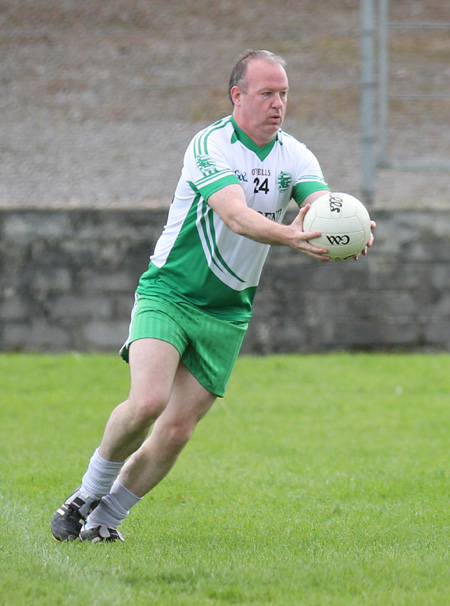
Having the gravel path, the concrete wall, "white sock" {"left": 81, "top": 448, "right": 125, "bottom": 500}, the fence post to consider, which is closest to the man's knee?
"white sock" {"left": 81, "top": 448, "right": 125, "bottom": 500}

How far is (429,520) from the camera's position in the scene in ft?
18.4

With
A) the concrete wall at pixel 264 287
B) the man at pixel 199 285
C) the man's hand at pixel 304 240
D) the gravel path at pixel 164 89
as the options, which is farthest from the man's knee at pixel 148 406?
the gravel path at pixel 164 89

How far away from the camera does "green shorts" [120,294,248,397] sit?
16.9 ft

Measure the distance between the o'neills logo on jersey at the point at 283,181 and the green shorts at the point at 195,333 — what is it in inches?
31.6

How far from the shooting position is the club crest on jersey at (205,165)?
16.5 feet

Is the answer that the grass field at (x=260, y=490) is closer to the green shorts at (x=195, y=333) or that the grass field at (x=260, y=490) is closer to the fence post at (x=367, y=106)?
the green shorts at (x=195, y=333)

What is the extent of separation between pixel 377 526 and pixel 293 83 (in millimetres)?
8416

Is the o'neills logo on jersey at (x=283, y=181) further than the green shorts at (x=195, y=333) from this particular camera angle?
Yes

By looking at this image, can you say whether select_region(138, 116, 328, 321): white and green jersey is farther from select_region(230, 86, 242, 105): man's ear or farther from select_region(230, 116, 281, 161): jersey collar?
select_region(230, 86, 242, 105): man's ear

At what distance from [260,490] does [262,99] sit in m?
2.73

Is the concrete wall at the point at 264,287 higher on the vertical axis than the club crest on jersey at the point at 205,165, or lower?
lower

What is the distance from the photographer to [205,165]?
5059 mm

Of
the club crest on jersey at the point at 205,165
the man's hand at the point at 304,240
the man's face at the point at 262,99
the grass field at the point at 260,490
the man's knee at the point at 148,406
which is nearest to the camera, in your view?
the grass field at the point at 260,490

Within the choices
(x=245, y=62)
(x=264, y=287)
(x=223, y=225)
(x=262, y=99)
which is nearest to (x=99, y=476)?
(x=223, y=225)
